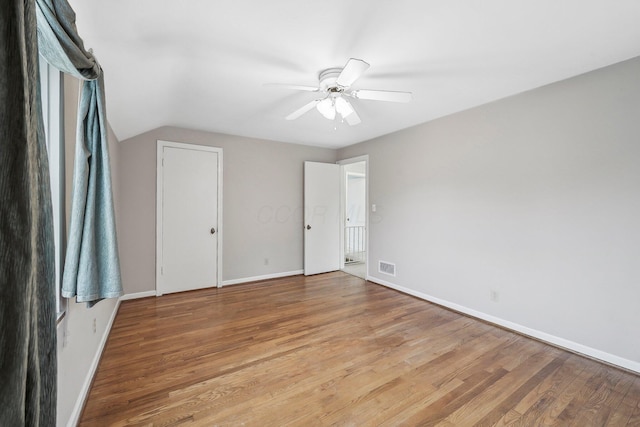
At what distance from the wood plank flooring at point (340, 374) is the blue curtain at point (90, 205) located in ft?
2.96

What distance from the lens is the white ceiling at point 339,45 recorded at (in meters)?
1.50

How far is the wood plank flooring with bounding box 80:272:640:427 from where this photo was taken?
5.41 feet

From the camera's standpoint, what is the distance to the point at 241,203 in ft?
14.3

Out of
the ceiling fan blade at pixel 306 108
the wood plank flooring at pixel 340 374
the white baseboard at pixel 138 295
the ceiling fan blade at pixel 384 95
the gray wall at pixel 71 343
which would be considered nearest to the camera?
the gray wall at pixel 71 343

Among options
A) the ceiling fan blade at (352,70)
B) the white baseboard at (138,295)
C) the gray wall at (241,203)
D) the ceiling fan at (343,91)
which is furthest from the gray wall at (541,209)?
the white baseboard at (138,295)

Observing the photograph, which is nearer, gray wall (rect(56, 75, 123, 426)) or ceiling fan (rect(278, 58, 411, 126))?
gray wall (rect(56, 75, 123, 426))

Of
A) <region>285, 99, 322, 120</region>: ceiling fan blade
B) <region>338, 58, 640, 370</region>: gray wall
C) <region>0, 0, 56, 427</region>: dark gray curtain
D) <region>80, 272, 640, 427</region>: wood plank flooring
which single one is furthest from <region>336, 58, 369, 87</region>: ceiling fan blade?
<region>80, 272, 640, 427</region>: wood plank flooring

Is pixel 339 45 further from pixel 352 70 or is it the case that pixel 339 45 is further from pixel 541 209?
pixel 541 209

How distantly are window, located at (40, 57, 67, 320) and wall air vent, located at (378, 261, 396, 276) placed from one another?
373cm

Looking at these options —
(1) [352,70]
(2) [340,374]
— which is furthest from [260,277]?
(1) [352,70]

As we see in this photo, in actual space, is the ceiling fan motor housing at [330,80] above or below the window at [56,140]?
above

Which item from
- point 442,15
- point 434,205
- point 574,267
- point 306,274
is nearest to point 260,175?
point 306,274

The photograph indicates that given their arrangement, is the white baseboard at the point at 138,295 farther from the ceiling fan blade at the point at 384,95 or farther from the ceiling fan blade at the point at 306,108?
the ceiling fan blade at the point at 384,95

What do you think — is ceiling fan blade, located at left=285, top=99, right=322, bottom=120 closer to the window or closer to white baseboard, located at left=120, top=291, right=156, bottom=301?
the window
